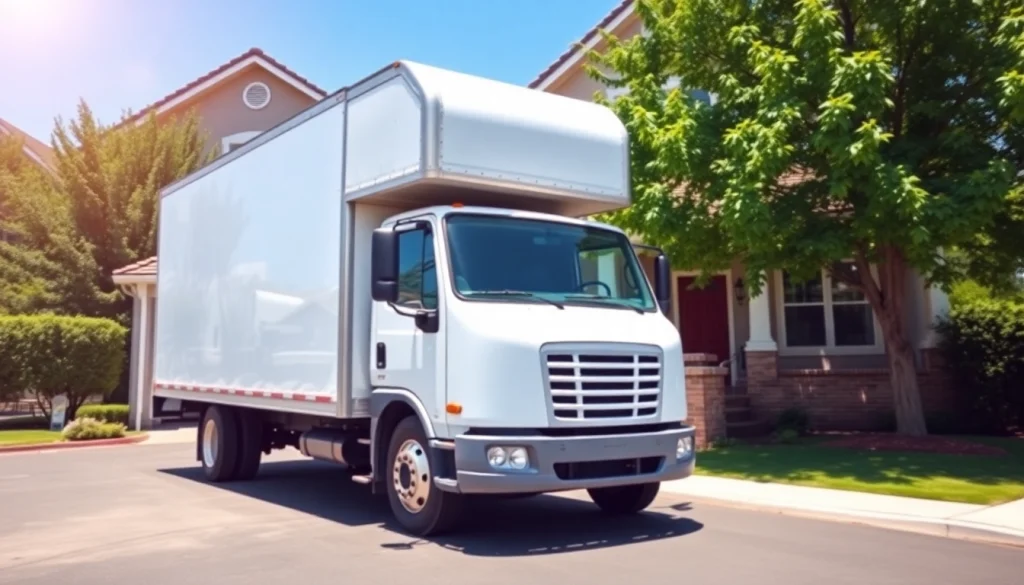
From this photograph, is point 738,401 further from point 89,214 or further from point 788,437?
point 89,214

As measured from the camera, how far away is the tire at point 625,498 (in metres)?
8.22

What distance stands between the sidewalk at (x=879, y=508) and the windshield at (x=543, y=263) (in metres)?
2.72

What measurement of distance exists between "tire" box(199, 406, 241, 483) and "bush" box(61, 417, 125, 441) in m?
7.39

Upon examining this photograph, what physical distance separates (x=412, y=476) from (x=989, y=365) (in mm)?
11853

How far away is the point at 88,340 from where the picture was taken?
18922 millimetres

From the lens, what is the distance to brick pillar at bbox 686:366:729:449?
13830mm

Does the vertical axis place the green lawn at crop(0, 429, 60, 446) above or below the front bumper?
below

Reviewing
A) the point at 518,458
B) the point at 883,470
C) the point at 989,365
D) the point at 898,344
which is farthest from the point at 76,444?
the point at 989,365

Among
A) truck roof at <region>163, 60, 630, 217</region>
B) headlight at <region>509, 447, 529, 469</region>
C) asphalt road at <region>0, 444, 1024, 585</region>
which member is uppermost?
truck roof at <region>163, 60, 630, 217</region>

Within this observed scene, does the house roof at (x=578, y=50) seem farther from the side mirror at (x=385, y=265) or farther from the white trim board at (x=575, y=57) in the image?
the side mirror at (x=385, y=265)

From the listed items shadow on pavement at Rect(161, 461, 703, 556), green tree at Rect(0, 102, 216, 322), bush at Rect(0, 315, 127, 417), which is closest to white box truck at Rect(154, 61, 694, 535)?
shadow on pavement at Rect(161, 461, 703, 556)

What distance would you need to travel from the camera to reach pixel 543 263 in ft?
24.8

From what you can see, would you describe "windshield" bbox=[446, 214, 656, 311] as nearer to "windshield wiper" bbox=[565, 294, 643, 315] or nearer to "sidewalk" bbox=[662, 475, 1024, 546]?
"windshield wiper" bbox=[565, 294, 643, 315]

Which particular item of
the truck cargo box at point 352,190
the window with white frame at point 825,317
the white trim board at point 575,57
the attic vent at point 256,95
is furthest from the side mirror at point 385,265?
the attic vent at point 256,95
